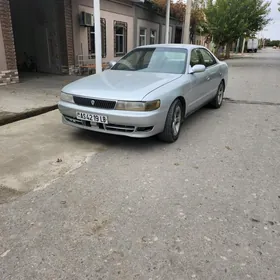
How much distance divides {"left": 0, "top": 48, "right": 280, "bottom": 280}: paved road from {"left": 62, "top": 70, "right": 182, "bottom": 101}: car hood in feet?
2.63

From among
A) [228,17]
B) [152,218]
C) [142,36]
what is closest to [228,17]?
[228,17]

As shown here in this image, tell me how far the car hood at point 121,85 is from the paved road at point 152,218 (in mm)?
802

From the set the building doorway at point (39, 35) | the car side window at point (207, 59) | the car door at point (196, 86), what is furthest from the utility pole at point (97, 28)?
the building doorway at point (39, 35)

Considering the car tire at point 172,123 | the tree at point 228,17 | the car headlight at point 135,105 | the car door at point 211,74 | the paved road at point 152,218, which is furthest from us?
the tree at point 228,17

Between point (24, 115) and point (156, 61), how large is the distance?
2.78 metres

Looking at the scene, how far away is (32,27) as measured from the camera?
11.6 metres

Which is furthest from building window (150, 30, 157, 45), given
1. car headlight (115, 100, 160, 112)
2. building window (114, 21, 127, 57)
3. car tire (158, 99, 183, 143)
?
car headlight (115, 100, 160, 112)

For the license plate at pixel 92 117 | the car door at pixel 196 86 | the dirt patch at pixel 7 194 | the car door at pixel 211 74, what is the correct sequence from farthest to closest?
the car door at pixel 211 74 → the car door at pixel 196 86 → the license plate at pixel 92 117 → the dirt patch at pixel 7 194

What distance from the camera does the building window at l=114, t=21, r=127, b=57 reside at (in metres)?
14.1

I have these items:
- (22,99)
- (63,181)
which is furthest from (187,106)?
(22,99)

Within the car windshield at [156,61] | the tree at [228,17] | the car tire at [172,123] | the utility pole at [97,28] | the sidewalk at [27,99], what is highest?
the tree at [228,17]

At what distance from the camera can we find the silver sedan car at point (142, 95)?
3.69m

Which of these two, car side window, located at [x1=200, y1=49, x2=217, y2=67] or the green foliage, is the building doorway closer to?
car side window, located at [x1=200, y1=49, x2=217, y2=67]

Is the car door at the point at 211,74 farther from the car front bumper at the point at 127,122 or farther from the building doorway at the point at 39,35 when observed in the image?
the building doorway at the point at 39,35
